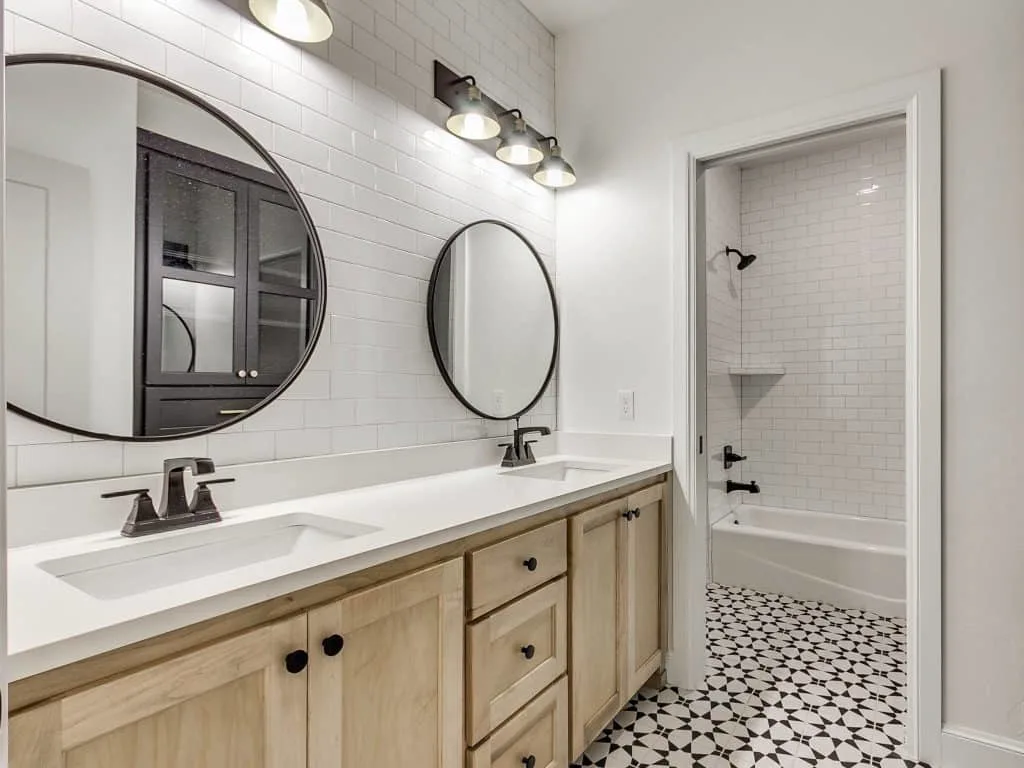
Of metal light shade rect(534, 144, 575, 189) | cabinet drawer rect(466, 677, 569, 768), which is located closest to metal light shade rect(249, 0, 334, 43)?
metal light shade rect(534, 144, 575, 189)

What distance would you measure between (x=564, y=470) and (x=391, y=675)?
54.2 inches

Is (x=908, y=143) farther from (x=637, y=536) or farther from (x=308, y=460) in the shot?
(x=308, y=460)

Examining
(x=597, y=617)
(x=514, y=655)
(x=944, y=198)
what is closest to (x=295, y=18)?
(x=514, y=655)

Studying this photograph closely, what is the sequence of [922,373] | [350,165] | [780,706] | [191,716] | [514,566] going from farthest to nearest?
[780,706]
[922,373]
[350,165]
[514,566]
[191,716]

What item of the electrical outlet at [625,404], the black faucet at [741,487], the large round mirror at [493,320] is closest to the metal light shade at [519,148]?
the large round mirror at [493,320]

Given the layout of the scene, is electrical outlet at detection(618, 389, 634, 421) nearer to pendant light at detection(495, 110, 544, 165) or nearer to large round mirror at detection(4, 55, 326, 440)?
pendant light at detection(495, 110, 544, 165)

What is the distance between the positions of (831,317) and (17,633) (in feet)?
13.4

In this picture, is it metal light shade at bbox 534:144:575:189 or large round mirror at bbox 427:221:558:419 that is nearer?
large round mirror at bbox 427:221:558:419

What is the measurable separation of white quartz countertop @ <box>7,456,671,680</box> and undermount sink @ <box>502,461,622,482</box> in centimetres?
30

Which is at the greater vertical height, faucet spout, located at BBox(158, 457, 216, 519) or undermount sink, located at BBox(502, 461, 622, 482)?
faucet spout, located at BBox(158, 457, 216, 519)

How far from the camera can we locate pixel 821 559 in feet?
10.5

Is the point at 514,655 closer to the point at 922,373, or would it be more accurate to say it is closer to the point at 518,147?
the point at 922,373

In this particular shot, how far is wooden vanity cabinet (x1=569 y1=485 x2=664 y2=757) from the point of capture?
1752 millimetres

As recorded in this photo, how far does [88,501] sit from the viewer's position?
121cm
